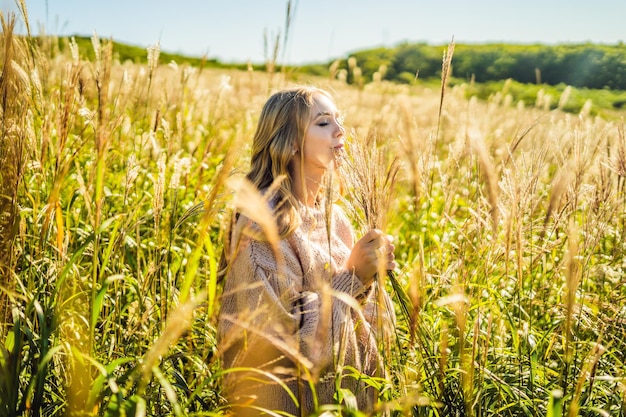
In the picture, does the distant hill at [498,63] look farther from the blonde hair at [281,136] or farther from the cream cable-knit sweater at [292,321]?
the cream cable-knit sweater at [292,321]

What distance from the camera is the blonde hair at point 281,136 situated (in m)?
2.35

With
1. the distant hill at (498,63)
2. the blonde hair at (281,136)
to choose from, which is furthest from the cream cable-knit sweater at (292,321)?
the distant hill at (498,63)

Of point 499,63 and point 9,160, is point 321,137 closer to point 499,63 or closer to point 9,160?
point 9,160

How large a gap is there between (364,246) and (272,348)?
53 cm

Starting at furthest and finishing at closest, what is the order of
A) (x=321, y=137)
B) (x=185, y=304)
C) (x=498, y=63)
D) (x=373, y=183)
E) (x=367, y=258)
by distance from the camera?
(x=498, y=63), (x=321, y=137), (x=367, y=258), (x=373, y=183), (x=185, y=304)

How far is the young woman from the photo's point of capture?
67.9 inches

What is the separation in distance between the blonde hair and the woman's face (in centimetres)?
3

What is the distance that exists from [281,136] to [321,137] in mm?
192

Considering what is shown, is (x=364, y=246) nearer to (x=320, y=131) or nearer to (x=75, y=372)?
(x=320, y=131)

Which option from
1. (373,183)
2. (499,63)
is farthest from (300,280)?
(499,63)

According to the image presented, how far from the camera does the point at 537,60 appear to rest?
3306cm

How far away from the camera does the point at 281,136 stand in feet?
7.79

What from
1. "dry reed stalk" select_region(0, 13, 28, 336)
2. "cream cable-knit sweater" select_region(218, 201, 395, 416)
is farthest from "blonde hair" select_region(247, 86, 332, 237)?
"dry reed stalk" select_region(0, 13, 28, 336)

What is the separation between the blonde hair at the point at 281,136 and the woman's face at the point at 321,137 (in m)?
0.03
